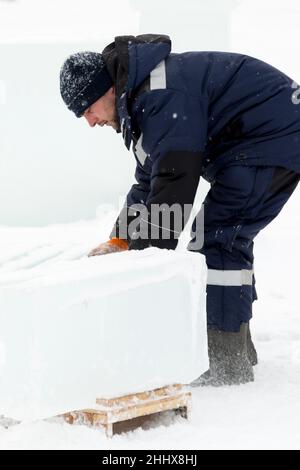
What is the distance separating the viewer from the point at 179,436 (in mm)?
2805

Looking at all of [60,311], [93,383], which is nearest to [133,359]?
[93,383]

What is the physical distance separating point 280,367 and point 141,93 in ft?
4.89

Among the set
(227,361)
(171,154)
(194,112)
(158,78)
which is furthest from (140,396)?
(158,78)

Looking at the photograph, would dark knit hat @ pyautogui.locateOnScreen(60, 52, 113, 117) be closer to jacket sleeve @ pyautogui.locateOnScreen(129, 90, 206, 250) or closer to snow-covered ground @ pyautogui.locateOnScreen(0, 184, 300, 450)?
jacket sleeve @ pyautogui.locateOnScreen(129, 90, 206, 250)

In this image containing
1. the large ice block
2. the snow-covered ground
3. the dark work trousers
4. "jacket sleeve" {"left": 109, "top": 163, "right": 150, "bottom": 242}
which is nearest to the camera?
the large ice block

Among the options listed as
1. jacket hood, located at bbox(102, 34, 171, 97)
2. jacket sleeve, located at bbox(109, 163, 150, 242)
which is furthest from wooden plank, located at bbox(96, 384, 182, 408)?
jacket hood, located at bbox(102, 34, 171, 97)

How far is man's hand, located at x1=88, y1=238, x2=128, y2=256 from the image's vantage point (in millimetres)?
3430

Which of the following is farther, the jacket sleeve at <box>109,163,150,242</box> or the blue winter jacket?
the jacket sleeve at <box>109,163,150,242</box>

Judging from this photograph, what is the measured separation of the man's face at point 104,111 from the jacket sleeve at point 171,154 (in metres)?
0.16

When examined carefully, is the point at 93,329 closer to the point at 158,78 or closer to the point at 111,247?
the point at 111,247

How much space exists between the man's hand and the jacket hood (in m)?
0.68

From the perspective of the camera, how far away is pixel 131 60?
313cm

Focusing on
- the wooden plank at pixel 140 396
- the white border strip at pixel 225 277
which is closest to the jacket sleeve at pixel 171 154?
the white border strip at pixel 225 277

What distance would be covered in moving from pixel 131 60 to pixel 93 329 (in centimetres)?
111
